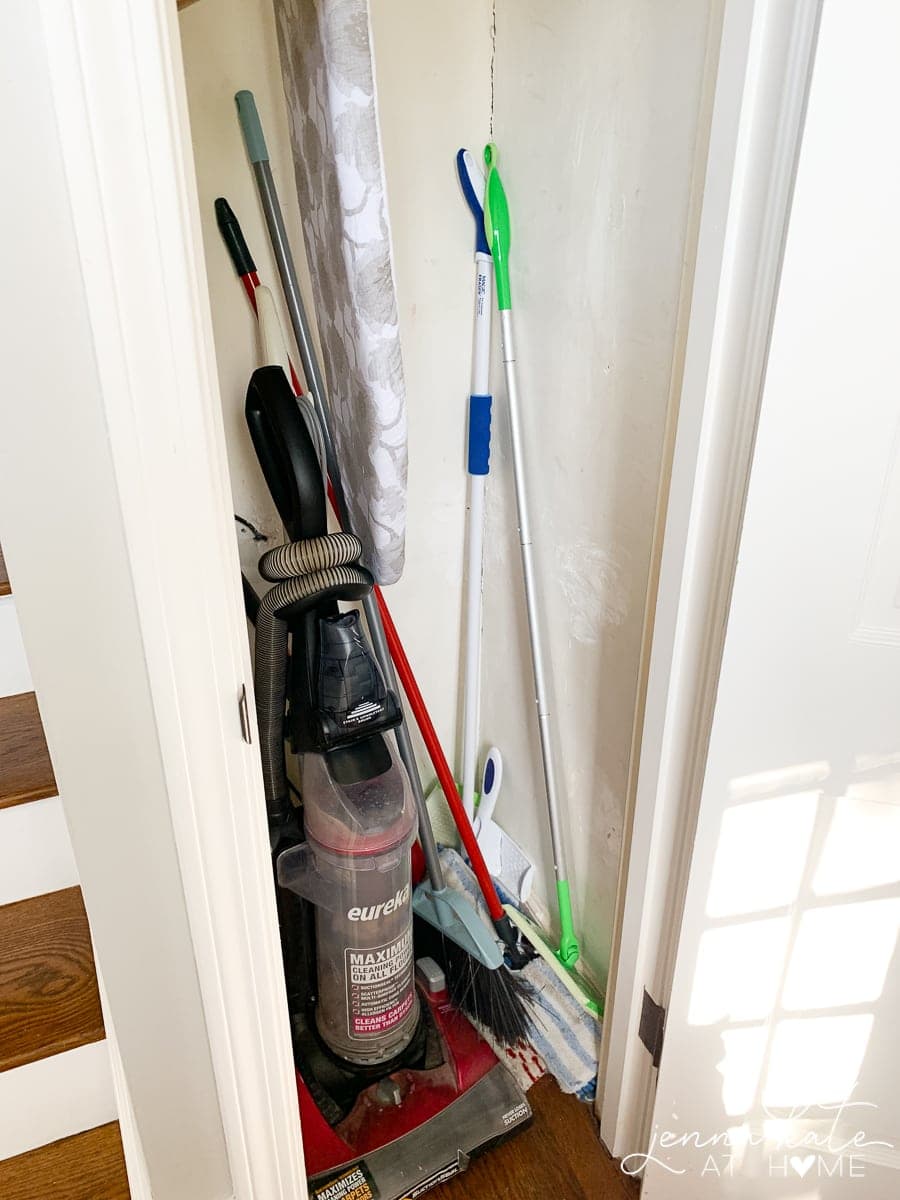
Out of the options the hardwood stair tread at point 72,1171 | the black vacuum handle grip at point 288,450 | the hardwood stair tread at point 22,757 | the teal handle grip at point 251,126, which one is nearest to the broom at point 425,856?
the teal handle grip at point 251,126

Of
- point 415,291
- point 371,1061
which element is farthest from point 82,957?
point 415,291

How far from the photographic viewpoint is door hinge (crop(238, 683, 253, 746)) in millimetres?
722

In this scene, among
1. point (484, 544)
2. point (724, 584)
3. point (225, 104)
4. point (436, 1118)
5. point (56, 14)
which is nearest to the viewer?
point (56, 14)

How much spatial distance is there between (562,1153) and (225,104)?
1.61 metres

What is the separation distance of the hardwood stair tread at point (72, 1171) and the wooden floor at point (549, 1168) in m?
0.52

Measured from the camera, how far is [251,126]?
41.4 inches

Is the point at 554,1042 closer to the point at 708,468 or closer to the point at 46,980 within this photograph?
the point at 46,980

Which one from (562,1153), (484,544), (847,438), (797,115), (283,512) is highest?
(797,115)

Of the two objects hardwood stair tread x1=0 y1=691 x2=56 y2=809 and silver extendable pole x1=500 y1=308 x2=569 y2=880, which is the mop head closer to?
silver extendable pole x1=500 y1=308 x2=569 y2=880

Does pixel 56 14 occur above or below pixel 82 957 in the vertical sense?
above

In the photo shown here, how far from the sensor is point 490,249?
1.24m

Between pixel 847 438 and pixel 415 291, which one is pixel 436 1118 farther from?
pixel 415 291

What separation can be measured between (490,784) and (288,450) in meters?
0.85

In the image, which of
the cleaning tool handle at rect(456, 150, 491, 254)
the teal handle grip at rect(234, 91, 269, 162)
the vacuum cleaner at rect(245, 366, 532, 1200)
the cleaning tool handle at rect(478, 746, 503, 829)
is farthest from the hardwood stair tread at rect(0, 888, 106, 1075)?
the cleaning tool handle at rect(456, 150, 491, 254)
